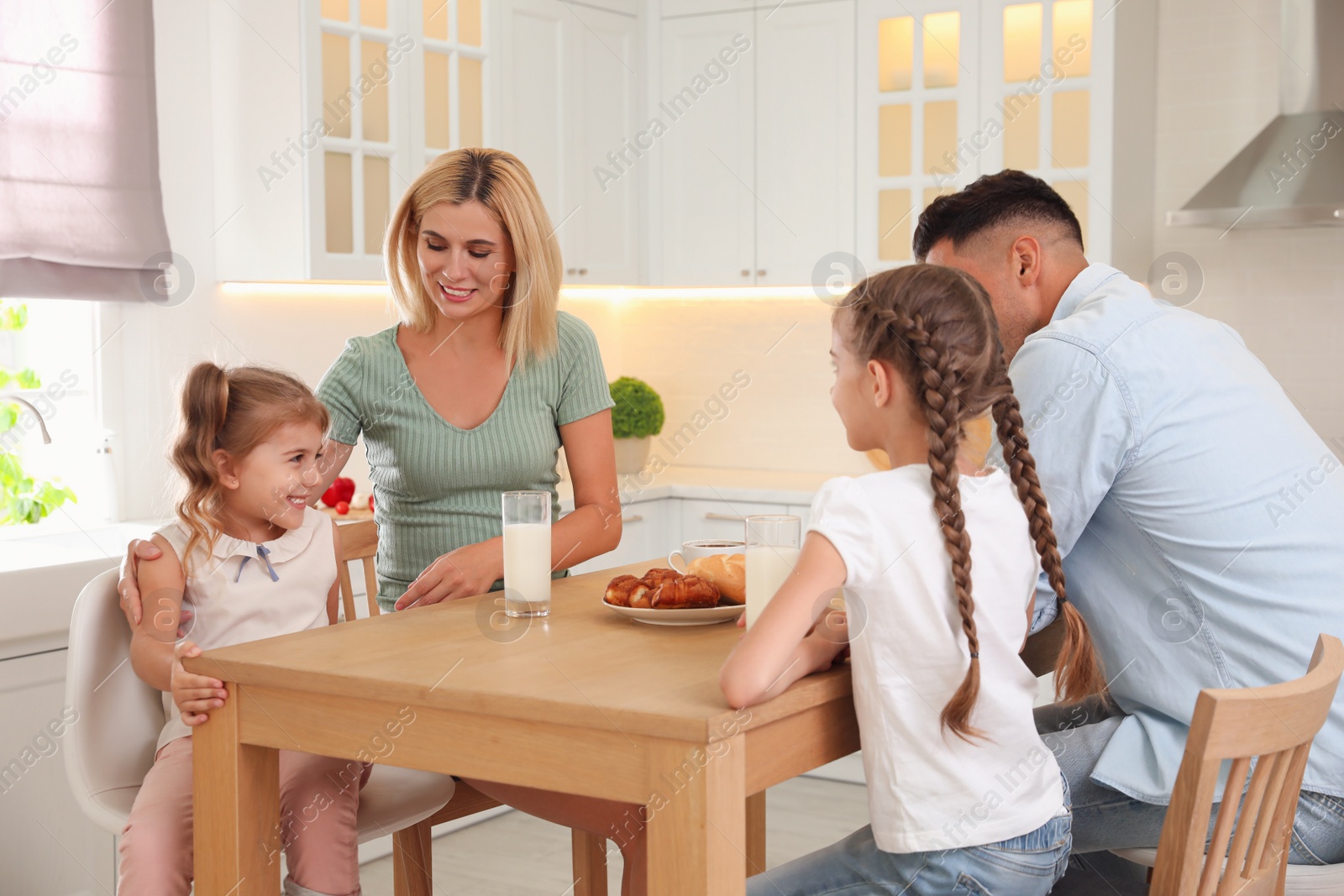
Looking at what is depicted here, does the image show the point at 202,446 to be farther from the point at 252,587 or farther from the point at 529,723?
the point at 529,723

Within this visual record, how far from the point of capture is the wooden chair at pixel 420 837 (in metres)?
2.07

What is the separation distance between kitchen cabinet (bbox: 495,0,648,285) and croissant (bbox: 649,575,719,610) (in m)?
2.25

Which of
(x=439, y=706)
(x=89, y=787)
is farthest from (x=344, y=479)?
(x=439, y=706)

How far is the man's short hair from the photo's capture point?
1959 millimetres

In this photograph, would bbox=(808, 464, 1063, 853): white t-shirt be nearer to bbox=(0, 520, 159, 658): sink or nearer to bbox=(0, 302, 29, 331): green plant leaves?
bbox=(0, 520, 159, 658): sink

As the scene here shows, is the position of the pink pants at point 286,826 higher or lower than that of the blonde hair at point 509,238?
lower

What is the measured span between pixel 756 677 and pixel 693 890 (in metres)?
0.20

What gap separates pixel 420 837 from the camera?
2.12m

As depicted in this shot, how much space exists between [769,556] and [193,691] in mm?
→ 653

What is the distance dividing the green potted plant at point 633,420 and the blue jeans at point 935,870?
107 inches

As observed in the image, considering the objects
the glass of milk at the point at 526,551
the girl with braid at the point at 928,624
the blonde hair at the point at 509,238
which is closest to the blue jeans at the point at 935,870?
the girl with braid at the point at 928,624

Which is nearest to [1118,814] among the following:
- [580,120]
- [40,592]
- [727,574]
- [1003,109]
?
[727,574]

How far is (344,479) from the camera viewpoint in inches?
127

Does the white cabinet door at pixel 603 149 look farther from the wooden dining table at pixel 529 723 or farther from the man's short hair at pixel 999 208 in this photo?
the wooden dining table at pixel 529 723
